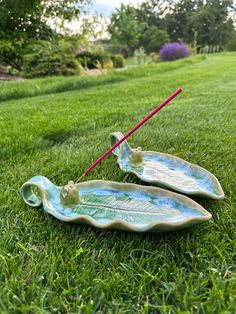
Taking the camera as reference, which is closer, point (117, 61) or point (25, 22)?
point (25, 22)

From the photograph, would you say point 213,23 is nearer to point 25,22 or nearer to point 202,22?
point 202,22

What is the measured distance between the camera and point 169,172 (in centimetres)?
128

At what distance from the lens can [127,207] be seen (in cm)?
100

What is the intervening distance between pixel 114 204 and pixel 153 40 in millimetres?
24287

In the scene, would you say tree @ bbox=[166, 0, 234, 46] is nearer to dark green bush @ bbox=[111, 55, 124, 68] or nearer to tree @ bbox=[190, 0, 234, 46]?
tree @ bbox=[190, 0, 234, 46]

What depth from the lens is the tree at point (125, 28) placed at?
19.0 metres

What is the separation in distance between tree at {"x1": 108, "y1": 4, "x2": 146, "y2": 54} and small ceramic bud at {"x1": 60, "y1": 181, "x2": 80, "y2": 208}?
18821mm

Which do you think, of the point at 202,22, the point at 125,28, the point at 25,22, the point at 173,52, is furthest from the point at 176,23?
the point at 25,22

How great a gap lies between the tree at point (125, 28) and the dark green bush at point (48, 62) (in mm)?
12528

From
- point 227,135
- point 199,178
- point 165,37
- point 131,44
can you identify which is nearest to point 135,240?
point 199,178

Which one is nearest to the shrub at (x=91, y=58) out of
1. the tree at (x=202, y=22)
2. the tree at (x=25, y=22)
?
the tree at (x=25, y=22)

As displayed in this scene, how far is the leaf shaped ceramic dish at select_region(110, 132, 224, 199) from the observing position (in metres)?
1.12

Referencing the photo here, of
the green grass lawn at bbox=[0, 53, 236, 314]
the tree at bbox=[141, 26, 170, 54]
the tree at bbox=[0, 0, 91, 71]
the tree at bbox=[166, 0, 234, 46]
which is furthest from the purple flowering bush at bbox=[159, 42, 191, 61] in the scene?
the tree at bbox=[166, 0, 234, 46]

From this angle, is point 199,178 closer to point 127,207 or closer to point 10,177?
point 127,207
